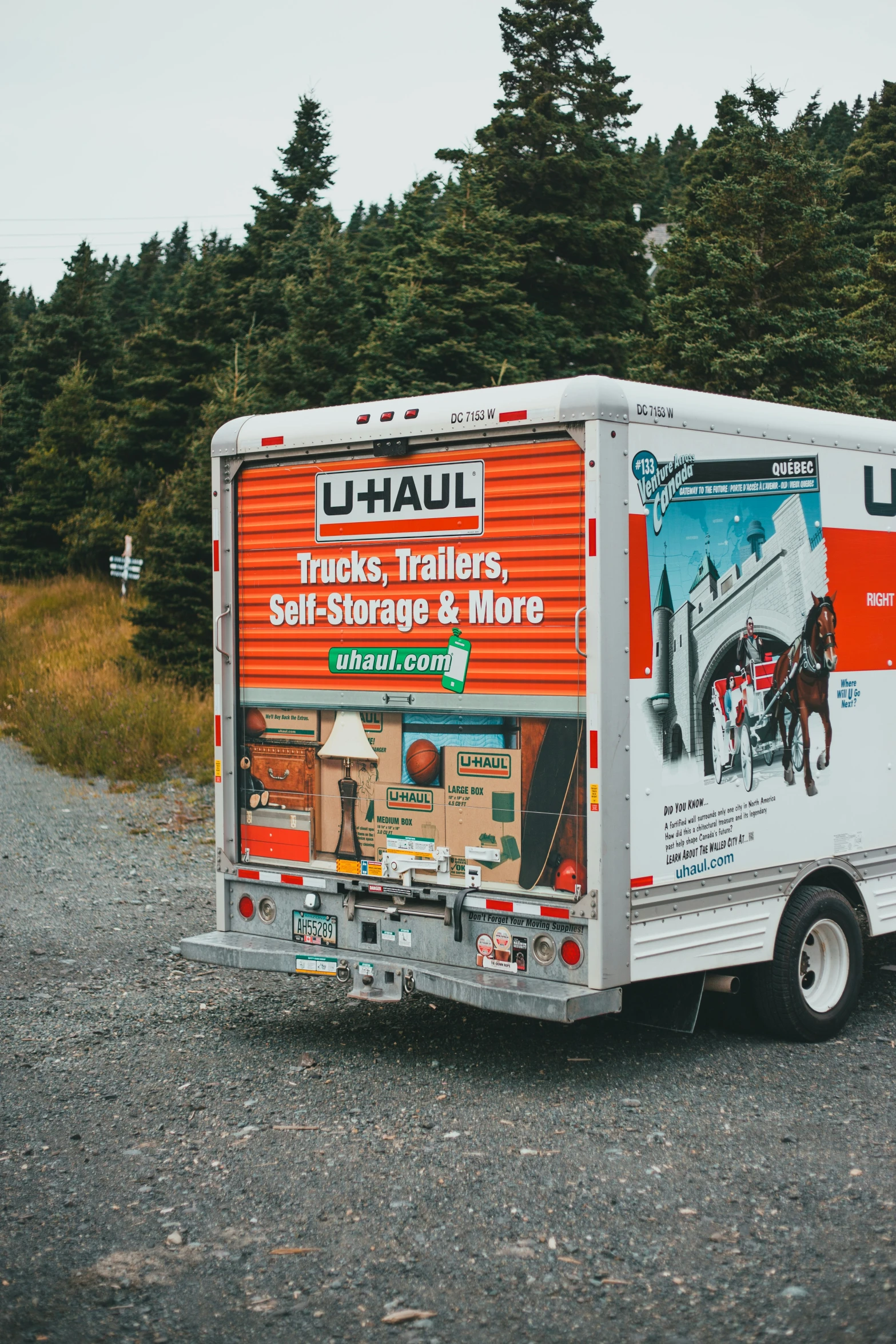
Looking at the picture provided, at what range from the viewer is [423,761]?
20.7 feet

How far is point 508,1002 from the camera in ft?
18.7

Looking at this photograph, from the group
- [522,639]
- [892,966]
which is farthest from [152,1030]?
[892,966]

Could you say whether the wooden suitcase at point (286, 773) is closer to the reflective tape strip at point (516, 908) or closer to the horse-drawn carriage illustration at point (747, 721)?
the reflective tape strip at point (516, 908)

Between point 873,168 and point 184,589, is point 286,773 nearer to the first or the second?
point 184,589

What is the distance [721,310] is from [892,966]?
14516 mm

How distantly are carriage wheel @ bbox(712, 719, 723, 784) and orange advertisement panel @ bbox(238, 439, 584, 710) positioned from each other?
2.73 feet

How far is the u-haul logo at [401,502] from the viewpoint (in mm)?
6102

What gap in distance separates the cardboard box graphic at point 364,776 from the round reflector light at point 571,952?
119 centimetres

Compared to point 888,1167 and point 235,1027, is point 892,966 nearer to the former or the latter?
point 888,1167

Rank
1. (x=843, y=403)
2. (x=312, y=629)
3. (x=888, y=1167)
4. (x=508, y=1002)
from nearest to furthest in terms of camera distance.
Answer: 1. (x=888, y=1167)
2. (x=508, y=1002)
3. (x=312, y=629)
4. (x=843, y=403)

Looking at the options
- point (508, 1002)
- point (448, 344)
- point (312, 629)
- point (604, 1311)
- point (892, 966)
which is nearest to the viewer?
point (604, 1311)

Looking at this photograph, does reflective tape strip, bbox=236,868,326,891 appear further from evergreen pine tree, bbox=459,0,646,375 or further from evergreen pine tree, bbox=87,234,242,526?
evergreen pine tree, bbox=87,234,242,526

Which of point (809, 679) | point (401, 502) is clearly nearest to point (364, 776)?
point (401, 502)

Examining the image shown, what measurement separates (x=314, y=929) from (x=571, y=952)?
1.53 metres
